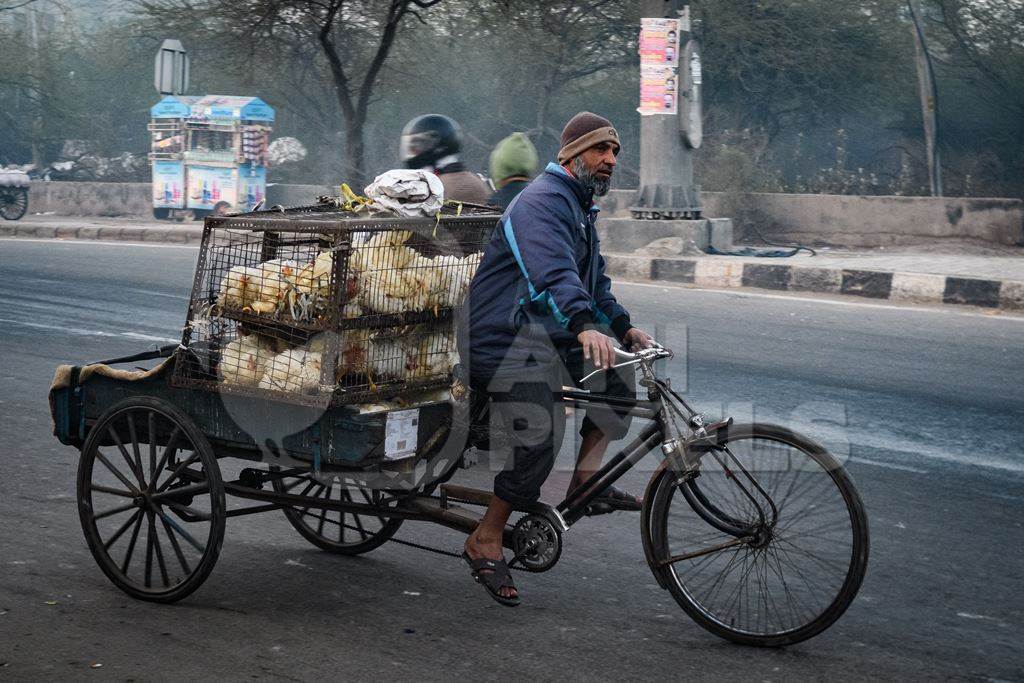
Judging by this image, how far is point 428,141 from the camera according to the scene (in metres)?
6.92

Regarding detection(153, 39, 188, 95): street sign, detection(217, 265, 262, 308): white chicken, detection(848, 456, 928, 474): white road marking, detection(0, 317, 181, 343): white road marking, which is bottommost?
detection(848, 456, 928, 474): white road marking

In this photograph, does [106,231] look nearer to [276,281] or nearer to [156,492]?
[156,492]

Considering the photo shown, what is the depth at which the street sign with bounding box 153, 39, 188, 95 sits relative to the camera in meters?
18.8

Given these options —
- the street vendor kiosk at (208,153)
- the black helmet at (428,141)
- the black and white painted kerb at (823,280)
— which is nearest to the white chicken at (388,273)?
the black helmet at (428,141)

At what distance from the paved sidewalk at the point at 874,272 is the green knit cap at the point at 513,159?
5.80m

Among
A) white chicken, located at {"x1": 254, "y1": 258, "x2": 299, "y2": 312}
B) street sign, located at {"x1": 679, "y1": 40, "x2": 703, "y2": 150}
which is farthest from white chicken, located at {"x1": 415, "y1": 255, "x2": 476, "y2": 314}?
street sign, located at {"x1": 679, "y1": 40, "x2": 703, "y2": 150}

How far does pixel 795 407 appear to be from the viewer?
6.95m

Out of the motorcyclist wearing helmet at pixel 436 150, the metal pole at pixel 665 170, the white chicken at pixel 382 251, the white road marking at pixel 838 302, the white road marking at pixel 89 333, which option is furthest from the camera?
the metal pole at pixel 665 170

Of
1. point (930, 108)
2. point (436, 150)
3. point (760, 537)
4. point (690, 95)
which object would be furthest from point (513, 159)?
point (930, 108)

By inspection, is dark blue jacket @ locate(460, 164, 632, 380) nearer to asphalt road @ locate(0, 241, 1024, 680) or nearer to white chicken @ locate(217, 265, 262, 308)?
white chicken @ locate(217, 265, 262, 308)

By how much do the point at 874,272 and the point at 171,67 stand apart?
39.9 ft

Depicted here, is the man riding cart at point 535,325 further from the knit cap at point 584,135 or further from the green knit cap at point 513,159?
the green knit cap at point 513,159

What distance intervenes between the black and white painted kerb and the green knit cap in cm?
580

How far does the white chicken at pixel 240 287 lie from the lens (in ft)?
12.3
